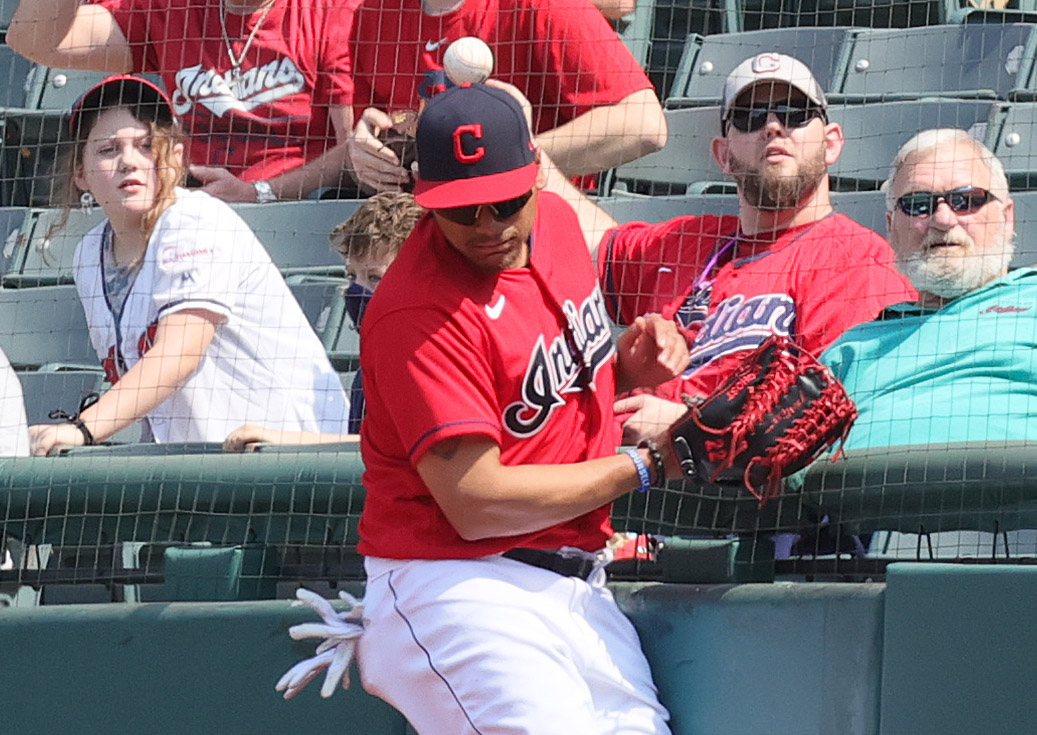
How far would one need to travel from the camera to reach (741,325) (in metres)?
2.92

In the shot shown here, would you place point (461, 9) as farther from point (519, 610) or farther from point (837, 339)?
point (519, 610)

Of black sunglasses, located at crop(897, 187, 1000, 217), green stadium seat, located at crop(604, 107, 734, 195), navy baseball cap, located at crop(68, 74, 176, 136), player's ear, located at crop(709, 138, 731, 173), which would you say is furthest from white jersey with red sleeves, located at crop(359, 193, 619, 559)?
green stadium seat, located at crop(604, 107, 734, 195)

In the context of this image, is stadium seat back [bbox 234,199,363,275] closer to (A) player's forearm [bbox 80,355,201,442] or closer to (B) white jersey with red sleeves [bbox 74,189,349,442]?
(B) white jersey with red sleeves [bbox 74,189,349,442]

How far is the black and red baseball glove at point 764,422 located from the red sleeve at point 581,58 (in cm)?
134

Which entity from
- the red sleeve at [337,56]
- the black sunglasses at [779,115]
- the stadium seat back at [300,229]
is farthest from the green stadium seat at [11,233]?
the black sunglasses at [779,115]

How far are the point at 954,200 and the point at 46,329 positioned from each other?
2291 millimetres

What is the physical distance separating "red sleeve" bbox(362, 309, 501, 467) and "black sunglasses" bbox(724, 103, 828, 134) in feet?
3.98

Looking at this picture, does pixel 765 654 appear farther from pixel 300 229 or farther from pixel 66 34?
pixel 66 34

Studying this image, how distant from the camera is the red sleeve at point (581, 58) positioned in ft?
11.5

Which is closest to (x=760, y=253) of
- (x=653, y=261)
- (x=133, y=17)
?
(x=653, y=261)

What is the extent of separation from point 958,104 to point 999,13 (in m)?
0.39

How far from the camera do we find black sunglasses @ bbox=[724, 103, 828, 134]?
10.3ft

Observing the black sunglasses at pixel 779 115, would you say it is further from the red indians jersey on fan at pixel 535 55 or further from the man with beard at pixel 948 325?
the red indians jersey on fan at pixel 535 55

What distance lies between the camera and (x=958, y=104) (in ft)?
13.0
